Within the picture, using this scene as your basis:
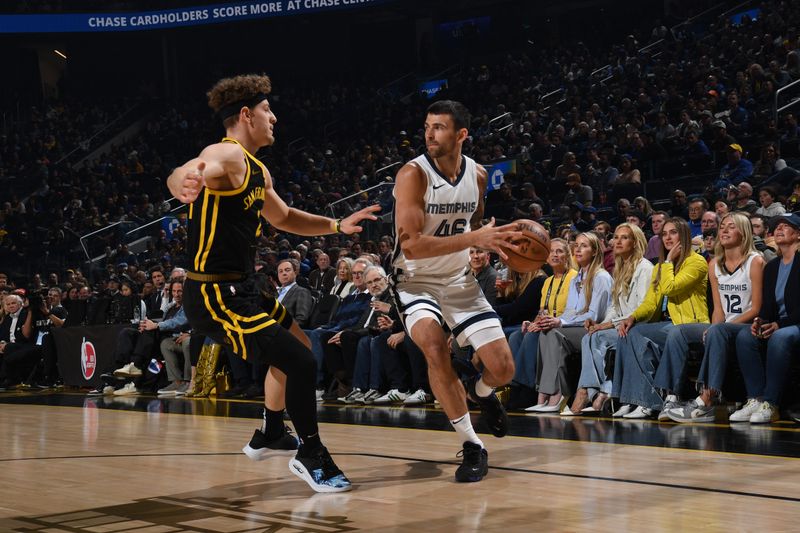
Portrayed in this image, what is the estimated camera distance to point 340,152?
24734 mm

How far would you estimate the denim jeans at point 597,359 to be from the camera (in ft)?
23.6

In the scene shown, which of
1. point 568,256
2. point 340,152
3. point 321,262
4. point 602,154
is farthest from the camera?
point 340,152

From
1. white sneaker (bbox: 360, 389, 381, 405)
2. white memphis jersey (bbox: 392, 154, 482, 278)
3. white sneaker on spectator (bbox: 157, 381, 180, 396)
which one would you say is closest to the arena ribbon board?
white sneaker on spectator (bbox: 157, 381, 180, 396)

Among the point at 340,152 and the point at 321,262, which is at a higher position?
the point at 340,152

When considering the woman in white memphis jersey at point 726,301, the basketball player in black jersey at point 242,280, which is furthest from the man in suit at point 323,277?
the basketball player in black jersey at point 242,280

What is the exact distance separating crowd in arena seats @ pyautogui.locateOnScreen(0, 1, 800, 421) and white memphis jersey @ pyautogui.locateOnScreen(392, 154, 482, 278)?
8.63 ft

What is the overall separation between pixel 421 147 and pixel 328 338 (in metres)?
12.8

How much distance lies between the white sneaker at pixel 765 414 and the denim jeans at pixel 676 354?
606 mm

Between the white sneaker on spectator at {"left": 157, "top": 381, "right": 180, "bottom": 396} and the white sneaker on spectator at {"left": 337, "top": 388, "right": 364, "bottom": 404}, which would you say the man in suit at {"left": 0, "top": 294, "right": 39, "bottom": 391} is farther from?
the white sneaker on spectator at {"left": 337, "top": 388, "right": 364, "bottom": 404}

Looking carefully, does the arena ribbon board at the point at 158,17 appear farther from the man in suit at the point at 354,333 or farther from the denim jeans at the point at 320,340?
the man in suit at the point at 354,333

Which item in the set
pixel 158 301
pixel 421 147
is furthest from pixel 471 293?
pixel 421 147

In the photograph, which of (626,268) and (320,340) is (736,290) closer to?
(626,268)

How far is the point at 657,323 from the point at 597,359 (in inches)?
20.7

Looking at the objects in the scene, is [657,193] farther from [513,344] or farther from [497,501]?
[497,501]
